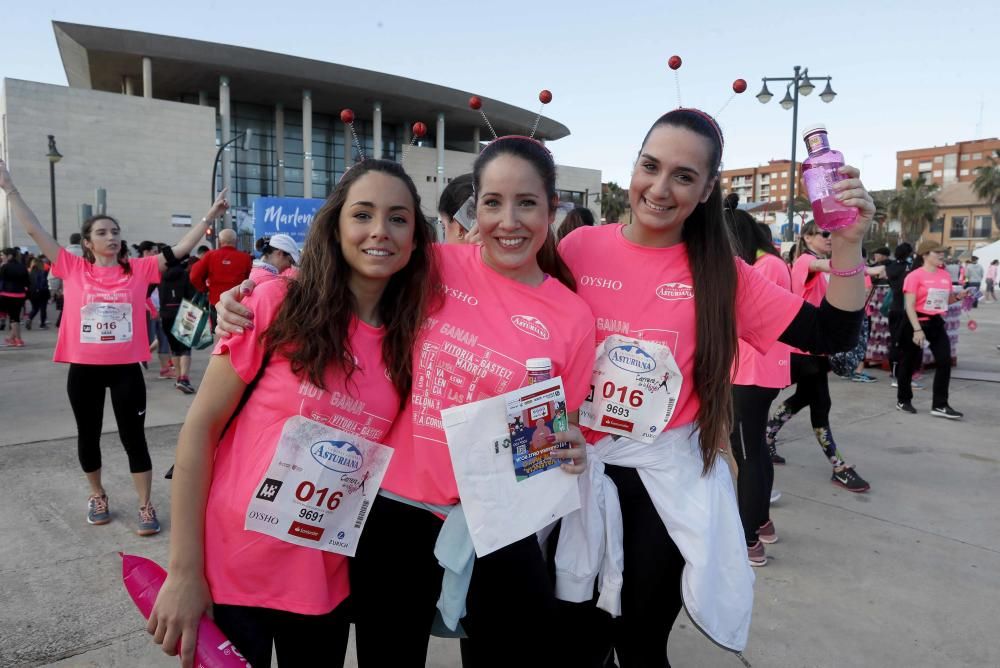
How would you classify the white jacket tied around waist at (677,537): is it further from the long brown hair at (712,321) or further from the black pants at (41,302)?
the black pants at (41,302)

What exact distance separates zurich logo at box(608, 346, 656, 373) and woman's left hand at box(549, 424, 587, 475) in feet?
0.88

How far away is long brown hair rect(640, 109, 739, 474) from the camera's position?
5.91 ft

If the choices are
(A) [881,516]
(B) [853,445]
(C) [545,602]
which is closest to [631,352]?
(C) [545,602]

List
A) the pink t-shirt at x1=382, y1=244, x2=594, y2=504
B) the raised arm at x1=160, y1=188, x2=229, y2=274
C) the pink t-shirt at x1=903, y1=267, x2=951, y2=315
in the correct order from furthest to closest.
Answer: the pink t-shirt at x1=903, y1=267, x2=951, y2=315 < the raised arm at x1=160, y1=188, x2=229, y2=274 < the pink t-shirt at x1=382, y1=244, x2=594, y2=504

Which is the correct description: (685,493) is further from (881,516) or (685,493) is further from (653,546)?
(881,516)

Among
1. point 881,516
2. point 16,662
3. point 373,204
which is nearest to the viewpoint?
point 373,204

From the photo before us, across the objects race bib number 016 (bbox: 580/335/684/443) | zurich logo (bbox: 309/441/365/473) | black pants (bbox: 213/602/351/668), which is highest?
race bib number 016 (bbox: 580/335/684/443)

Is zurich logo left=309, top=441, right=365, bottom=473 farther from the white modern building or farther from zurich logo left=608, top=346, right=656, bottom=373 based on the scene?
the white modern building

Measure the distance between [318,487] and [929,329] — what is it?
7.94 m

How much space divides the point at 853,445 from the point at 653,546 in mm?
5284

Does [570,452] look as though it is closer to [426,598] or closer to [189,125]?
[426,598]

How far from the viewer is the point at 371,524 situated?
1725 mm

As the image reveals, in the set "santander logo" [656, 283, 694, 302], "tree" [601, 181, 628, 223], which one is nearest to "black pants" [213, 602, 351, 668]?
"santander logo" [656, 283, 694, 302]

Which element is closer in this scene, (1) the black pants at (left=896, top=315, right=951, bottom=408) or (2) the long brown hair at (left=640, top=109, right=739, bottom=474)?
(2) the long brown hair at (left=640, top=109, right=739, bottom=474)
